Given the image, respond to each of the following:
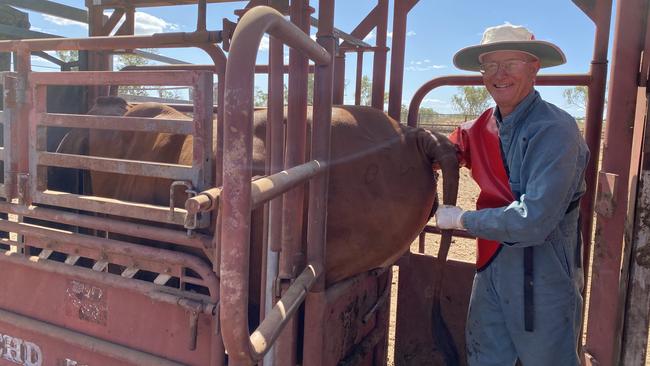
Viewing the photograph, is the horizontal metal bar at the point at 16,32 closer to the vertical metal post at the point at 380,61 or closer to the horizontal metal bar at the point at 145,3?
the horizontal metal bar at the point at 145,3

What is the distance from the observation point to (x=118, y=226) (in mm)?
1903

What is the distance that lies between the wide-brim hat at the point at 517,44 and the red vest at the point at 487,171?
0.96ft

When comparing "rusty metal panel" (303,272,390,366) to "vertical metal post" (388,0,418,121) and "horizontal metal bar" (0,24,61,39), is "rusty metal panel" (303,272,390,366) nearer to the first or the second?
"vertical metal post" (388,0,418,121)

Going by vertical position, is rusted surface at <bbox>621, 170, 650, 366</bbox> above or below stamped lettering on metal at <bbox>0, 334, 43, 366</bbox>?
above

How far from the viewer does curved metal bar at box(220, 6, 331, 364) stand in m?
0.91

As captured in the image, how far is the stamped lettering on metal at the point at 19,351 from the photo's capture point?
2.18m

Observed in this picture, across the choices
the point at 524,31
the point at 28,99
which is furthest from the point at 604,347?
the point at 28,99

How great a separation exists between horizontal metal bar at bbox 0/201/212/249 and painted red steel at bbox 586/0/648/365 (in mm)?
1414

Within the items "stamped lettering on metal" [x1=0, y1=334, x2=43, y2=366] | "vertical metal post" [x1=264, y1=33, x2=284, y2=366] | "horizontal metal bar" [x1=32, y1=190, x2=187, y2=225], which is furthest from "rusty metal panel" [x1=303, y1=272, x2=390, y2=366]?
"stamped lettering on metal" [x1=0, y1=334, x2=43, y2=366]

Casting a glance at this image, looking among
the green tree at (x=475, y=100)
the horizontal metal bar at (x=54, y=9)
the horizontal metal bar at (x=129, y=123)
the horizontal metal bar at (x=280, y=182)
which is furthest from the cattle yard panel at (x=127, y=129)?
the green tree at (x=475, y=100)

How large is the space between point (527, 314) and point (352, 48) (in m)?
1.79

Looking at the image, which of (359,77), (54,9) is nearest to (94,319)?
(359,77)

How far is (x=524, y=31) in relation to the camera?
1801mm

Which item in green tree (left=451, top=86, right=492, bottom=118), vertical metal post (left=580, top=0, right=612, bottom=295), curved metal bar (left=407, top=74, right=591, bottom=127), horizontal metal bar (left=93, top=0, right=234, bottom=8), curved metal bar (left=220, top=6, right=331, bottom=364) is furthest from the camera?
green tree (left=451, top=86, right=492, bottom=118)
